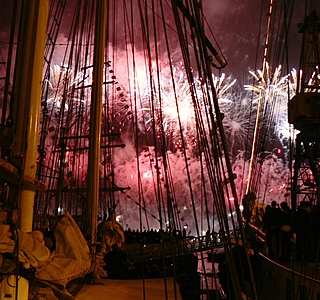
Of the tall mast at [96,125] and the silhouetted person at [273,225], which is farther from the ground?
the tall mast at [96,125]

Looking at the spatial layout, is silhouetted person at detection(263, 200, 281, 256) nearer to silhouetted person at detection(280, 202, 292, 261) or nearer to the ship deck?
A: silhouetted person at detection(280, 202, 292, 261)

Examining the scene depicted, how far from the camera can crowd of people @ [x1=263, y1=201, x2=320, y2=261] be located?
7055 millimetres

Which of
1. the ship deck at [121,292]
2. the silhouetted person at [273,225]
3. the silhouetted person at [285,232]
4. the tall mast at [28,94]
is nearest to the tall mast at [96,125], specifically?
the ship deck at [121,292]

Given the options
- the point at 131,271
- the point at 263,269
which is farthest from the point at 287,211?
the point at 131,271

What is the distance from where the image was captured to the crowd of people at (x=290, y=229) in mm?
7055

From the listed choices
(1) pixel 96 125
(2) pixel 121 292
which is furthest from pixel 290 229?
(1) pixel 96 125

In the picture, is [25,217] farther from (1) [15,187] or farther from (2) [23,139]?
(2) [23,139]

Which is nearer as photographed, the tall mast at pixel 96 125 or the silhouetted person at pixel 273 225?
the silhouetted person at pixel 273 225

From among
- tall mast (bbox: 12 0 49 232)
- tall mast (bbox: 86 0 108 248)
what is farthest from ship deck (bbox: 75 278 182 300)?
tall mast (bbox: 12 0 49 232)

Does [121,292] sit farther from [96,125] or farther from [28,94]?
[28,94]

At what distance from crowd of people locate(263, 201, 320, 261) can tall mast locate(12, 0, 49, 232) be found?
4462 mm

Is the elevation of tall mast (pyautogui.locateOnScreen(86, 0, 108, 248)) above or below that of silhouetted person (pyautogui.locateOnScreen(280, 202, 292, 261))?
above

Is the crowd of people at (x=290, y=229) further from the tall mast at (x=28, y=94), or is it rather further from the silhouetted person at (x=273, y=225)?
the tall mast at (x=28, y=94)

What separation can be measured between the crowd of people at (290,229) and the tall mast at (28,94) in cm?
446
